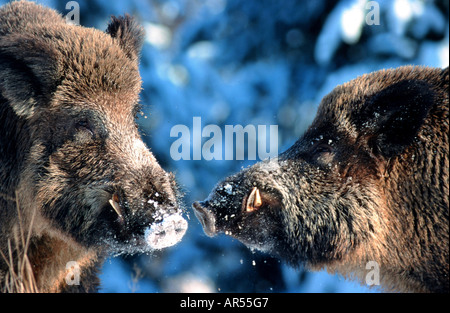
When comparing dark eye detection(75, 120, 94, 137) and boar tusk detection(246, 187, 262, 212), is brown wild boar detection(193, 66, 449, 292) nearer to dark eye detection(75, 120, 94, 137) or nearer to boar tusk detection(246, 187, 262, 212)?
boar tusk detection(246, 187, 262, 212)

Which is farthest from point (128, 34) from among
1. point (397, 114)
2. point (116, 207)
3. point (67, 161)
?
point (397, 114)

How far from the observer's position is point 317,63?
8258 millimetres

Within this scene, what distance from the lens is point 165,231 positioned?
10.9 feet

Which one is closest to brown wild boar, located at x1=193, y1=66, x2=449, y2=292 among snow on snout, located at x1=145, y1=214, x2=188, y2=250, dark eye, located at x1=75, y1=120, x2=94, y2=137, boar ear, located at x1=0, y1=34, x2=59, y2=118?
snow on snout, located at x1=145, y1=214, x2=188, y2=250

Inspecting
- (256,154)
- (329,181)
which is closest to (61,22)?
(329,181)

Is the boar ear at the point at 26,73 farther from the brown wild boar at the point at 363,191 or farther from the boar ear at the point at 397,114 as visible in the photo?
the boar ear at the point at 397,114

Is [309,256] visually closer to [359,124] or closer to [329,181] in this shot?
[329,181]

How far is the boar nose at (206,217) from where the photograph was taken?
3.74 meters

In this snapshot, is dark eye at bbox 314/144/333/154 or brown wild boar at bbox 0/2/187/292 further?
dark eye at bbox 314/144/333/154

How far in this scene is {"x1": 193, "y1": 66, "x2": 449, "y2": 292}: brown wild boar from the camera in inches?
136

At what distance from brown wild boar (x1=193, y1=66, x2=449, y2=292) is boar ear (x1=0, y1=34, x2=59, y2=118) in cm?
134

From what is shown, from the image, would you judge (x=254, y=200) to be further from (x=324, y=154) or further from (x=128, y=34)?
(x=128, y=34)

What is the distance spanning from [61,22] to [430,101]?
2.92m

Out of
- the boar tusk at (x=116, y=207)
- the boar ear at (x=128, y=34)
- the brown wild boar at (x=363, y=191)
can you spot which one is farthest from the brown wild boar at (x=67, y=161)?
the brown wild boar at (x=363, y=191)
